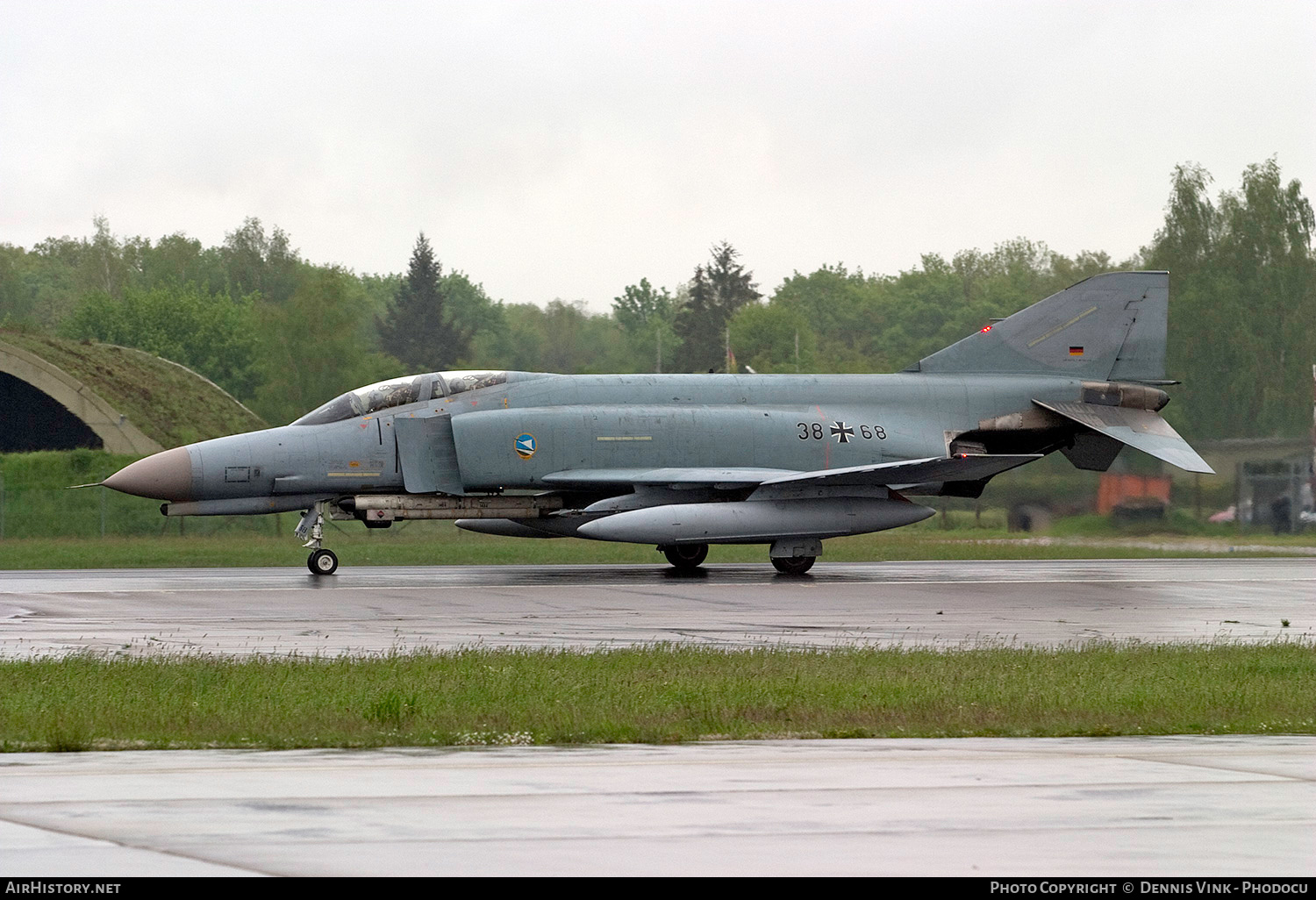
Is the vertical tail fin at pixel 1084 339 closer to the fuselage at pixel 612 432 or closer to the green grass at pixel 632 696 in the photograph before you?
the fuselage at pixel 612 432

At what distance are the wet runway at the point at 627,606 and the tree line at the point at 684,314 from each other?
28257 millimetres

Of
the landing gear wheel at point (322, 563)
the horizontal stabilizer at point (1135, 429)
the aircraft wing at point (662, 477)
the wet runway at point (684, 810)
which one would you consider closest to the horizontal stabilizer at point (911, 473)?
the aircraft wing at point (662, 477)

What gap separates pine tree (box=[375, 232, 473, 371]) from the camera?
9681cm

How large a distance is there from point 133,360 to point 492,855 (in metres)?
43.3

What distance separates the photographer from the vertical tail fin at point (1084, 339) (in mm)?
25766

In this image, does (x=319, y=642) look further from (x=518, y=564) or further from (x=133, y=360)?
(x=133, y=360)

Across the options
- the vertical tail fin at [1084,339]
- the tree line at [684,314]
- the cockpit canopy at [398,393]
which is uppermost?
the tree line at [684,314]

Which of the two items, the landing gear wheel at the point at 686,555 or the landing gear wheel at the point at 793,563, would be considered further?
the landing gear wheel at the point at 686,555

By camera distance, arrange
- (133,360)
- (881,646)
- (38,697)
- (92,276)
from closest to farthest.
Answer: (38,697) < (881,646) < (133,360) < (92,276)

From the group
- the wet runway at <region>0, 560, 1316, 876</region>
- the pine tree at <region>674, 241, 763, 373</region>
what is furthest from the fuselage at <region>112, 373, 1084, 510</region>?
the pine tree at <region>674, 241, 763, 373</region>

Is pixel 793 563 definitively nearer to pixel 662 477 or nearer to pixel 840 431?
pixel 662 477

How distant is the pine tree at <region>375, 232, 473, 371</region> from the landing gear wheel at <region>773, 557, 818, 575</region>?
73.6 meters

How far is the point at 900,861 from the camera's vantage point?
5203 mm
